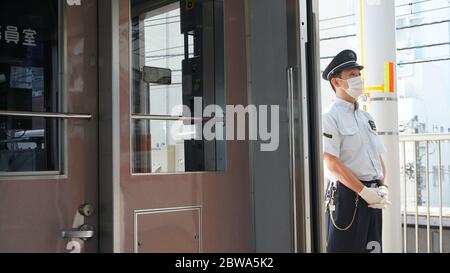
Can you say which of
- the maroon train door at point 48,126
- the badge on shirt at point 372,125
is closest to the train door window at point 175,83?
the maroon train door at point 48,126

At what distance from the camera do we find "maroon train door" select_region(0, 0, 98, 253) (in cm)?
184

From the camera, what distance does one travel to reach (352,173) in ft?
10.7

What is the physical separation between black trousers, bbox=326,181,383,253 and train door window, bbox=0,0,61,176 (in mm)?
1938

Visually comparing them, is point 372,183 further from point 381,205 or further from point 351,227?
point 351,227

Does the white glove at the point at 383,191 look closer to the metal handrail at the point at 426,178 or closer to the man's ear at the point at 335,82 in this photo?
the metal handrail at the point at 426,178

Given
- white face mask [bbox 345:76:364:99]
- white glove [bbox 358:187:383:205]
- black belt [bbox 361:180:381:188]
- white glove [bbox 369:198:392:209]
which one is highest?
white face mask [bbox 345:76:364:99]

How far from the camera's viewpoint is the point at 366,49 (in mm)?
3600

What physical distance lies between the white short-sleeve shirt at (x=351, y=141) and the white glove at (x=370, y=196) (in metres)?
0.10

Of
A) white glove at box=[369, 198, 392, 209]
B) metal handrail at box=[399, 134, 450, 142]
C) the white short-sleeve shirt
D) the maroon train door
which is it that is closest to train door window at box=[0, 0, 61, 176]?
the maroon train door

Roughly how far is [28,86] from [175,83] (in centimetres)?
61

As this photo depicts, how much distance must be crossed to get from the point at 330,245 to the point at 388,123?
95 cm

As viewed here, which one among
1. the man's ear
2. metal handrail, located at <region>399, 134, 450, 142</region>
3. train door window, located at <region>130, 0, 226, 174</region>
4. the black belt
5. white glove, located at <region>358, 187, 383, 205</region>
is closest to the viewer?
train door window, located at <region>130, 0, 226, 174</region>

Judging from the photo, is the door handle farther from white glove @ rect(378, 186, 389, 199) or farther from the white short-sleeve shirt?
white glove @ rect(378, 186, 389, 199)

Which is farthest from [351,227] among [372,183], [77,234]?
[77,234]
